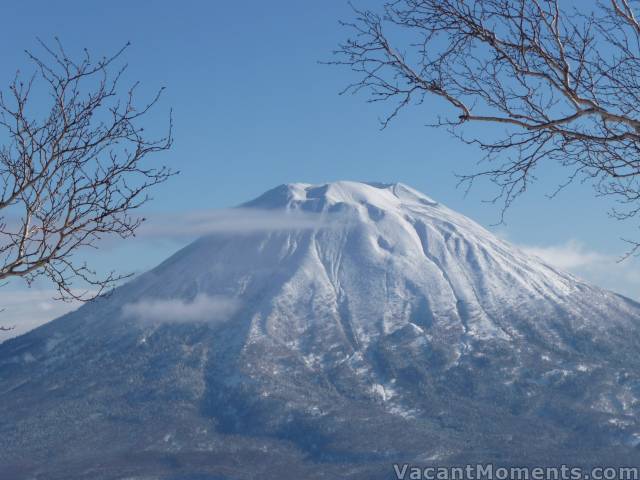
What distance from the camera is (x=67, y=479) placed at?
569ft

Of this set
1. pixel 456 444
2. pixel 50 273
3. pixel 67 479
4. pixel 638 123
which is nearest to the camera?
pixel 638 123

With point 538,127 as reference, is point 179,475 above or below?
below

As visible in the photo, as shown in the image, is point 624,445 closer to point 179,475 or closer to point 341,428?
point 341,428

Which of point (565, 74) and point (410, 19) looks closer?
point (565, 74)

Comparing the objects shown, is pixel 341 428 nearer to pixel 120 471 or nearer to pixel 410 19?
pixel 120 471

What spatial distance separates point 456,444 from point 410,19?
187 meters

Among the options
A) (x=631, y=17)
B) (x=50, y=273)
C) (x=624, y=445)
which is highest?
(x=631, y=17)

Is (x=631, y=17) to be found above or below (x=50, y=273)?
above

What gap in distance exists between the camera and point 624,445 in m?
183

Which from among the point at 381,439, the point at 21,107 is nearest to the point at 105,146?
the point at 21,107

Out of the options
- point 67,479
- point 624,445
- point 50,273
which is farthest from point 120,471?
point 50,273

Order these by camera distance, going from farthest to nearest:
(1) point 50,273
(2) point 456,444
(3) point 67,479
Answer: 1. (2) point 456,444
2. (3) point 67,479
3. (1) point 50,273

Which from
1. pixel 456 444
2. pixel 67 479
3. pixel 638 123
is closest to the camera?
pixel 638 123

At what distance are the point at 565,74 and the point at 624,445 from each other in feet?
622
